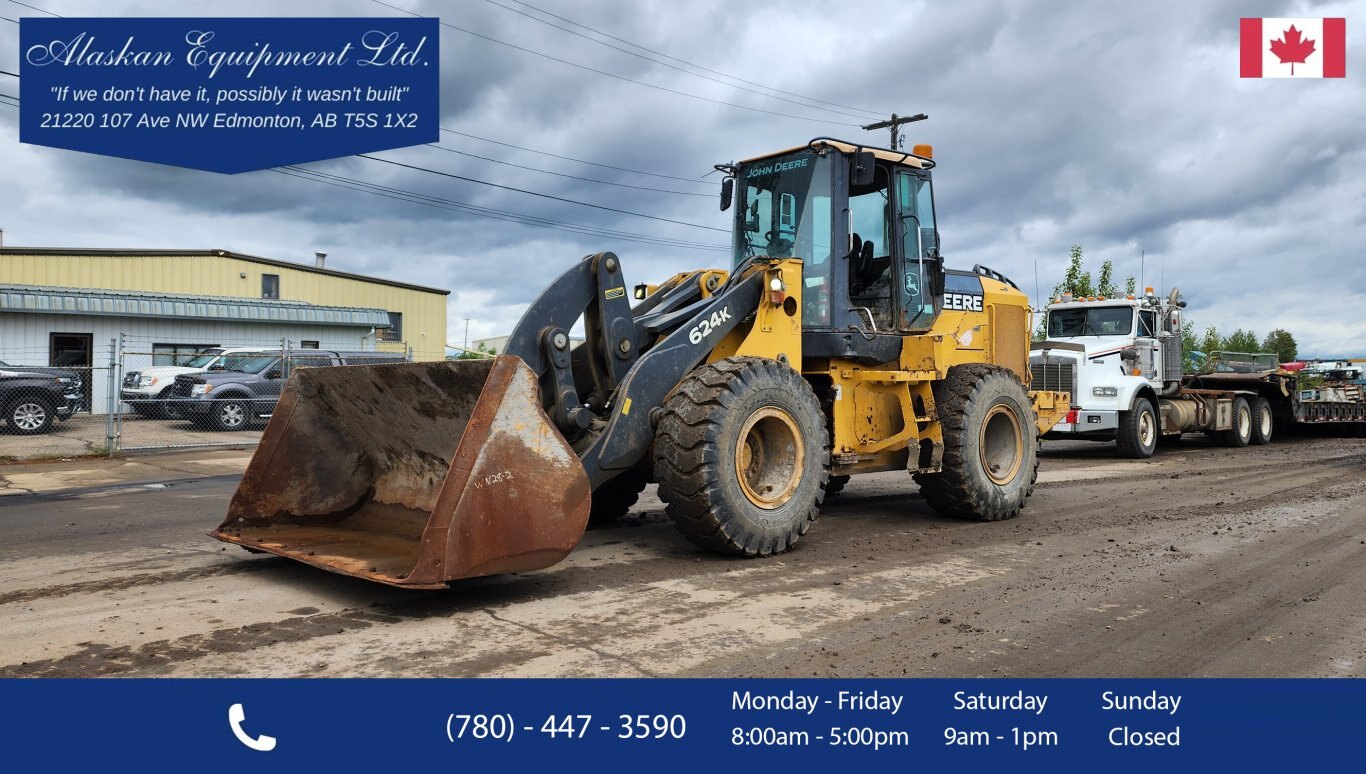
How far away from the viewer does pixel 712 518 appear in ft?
18.6

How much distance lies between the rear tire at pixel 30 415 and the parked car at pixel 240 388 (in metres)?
2.02

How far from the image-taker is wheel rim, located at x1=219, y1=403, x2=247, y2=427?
17.7m

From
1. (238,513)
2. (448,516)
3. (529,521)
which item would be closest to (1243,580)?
(529,521)

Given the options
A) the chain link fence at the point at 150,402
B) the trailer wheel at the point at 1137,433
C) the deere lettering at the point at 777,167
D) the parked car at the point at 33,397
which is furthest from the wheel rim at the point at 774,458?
the parked car at the point at 33,397

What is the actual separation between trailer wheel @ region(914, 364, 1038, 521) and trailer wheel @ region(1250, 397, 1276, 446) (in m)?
13.6

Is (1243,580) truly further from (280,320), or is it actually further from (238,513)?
(280,320)

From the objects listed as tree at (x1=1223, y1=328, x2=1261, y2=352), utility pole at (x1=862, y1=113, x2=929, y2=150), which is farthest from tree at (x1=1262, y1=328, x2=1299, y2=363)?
utility pole at (x1=862, y1=113, x2=929, y2=150)

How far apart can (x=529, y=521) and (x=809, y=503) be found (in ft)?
7.43

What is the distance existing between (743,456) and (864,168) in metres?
2.47

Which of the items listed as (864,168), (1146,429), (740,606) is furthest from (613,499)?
(1146,429)

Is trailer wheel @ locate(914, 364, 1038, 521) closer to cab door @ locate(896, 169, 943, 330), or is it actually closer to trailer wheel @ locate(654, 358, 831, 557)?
cab door @ locate(896, 169, 943, 330)

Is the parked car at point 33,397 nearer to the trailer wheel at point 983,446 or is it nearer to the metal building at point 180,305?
the metal building at point 180,305

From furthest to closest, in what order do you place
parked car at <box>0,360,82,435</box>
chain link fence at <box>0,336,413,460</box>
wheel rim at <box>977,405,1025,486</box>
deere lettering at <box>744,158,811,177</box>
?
parked car at <box>0,360,82,435</box>, chain link fence at <box>0,336,413,460</box>, wheel rim at <box>977,405,1025,486</box>, deere lettering at <box>744,158,811,177</box>

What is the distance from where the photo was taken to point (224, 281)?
1196 inches
